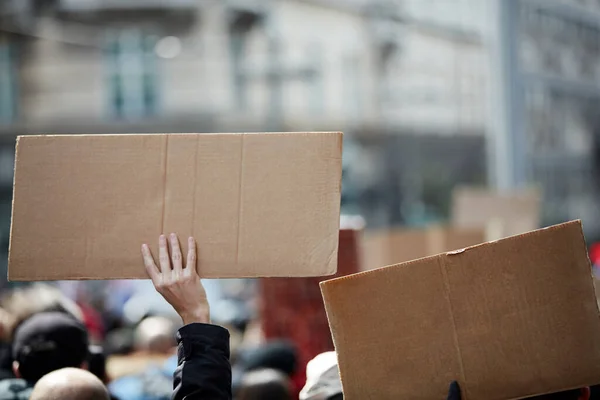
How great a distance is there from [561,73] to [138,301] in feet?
19.2

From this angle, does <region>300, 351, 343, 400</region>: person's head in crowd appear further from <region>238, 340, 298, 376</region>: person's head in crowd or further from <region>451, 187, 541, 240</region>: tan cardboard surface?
<region>451, 187, 541, 240</region>: tan cardboard surface

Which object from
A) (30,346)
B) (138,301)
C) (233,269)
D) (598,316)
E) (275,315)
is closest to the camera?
(598,316)

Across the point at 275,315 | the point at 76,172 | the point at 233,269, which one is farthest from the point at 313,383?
the point at 275,315

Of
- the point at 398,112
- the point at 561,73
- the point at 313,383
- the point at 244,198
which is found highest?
the point at 398,112

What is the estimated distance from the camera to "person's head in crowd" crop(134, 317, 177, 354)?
6492mm

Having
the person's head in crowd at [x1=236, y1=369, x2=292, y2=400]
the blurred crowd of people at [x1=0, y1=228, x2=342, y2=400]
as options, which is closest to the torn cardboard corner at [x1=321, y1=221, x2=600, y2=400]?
the blurred crowd of people at [x1=0, y1=228, x2=342, y2=400]

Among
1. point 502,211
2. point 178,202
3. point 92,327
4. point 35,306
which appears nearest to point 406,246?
point 502,211

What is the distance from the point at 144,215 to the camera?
9.22 feet

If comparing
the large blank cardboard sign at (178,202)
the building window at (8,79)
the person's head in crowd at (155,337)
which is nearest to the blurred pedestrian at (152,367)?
the person's head in crowd at (155,337)

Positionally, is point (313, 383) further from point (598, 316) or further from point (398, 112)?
point (398, 112)

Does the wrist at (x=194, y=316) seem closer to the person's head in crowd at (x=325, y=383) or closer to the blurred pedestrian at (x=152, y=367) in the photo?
the person's head in crowd at (x=325, y=383)

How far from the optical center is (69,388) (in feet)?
10.2

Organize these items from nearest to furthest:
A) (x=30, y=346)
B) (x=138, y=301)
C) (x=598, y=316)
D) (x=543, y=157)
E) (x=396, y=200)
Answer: (x=598, y=316), (x=30, y=346), (x=543, y=157), (x=138, y=301), (x=396, y=200)

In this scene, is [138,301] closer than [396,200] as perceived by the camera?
Yes
